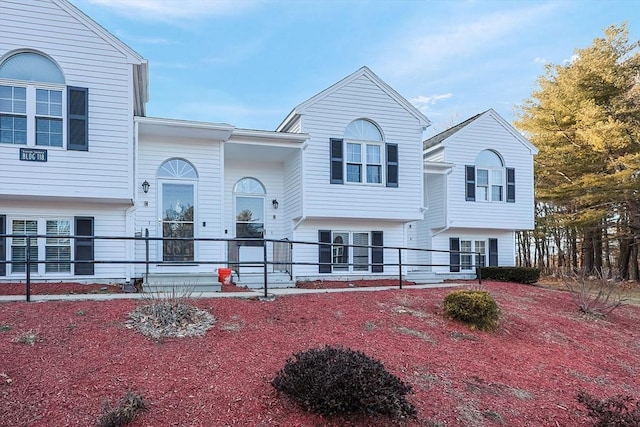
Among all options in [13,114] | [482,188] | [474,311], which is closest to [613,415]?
[474,311]

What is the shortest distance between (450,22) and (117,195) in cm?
1130

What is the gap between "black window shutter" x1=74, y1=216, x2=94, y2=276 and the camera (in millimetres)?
11367

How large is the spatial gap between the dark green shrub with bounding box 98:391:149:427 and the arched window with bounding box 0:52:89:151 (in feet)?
27.3

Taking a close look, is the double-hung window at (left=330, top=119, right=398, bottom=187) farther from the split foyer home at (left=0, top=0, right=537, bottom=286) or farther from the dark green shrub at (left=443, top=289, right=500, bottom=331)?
the dark green shrub at (left=443, top=289, right=500, bottom=331)

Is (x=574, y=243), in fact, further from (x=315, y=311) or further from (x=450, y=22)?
(x=315, y=311)

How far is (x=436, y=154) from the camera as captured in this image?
17703 mm

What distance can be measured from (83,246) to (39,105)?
3.50m

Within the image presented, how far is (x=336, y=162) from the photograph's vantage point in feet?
46.6

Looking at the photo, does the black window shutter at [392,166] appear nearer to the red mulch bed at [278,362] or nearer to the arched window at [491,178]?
the arched window at [491,178]

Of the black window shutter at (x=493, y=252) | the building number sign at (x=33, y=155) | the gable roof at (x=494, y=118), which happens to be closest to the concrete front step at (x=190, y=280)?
the building number sign at (x=33, y=155)

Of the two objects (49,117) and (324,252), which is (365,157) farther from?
(49,117)

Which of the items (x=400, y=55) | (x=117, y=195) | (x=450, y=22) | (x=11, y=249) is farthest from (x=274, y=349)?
(x=400, y=55)

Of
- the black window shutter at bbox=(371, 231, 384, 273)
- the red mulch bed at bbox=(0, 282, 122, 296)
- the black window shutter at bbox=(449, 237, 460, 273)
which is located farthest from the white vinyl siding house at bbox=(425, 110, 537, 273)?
the red mulch bed at bbox=(0, 282, 122, 296)

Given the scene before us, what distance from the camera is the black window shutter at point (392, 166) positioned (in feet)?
48.2
